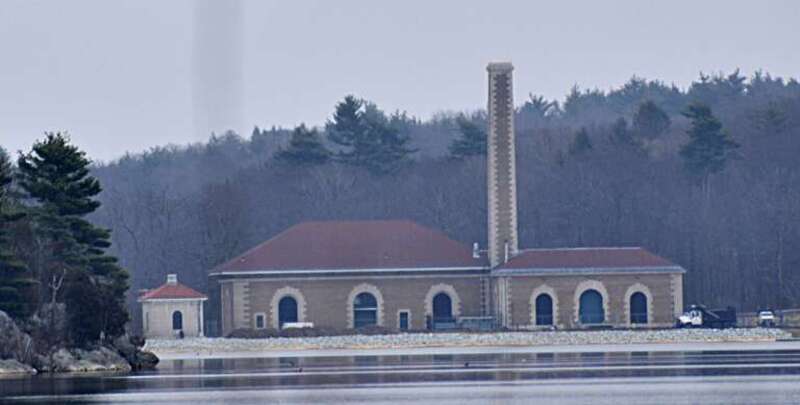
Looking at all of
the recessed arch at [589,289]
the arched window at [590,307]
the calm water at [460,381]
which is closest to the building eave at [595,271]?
the recessed arch at [589,289]

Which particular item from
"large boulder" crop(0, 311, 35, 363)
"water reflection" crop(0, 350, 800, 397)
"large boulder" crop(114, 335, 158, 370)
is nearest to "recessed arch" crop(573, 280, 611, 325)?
"water reflection" crop(0, 350, 800, 397)

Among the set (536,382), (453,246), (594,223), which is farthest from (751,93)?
(536,382)

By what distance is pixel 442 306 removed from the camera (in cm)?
7675

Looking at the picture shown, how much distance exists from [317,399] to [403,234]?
1444 inches

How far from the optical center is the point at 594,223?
8969 cm

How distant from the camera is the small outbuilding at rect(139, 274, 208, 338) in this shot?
74688 mm

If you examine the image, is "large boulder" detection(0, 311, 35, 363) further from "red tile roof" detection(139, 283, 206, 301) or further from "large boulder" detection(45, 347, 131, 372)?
"red tile roof" detection(139, 283, 206, 301)

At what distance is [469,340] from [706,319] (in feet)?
28.2

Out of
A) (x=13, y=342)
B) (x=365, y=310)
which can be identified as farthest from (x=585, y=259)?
(x=13, y=342)

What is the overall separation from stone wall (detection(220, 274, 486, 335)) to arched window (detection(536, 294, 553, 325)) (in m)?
2.46

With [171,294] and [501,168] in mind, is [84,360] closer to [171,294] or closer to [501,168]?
[171,294]

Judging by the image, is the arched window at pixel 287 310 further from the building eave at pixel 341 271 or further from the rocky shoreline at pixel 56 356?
the rocky shoreline at pixel 56 356

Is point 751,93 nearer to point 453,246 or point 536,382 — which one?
point 453,246

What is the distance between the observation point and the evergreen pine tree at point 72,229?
55.7 meters
